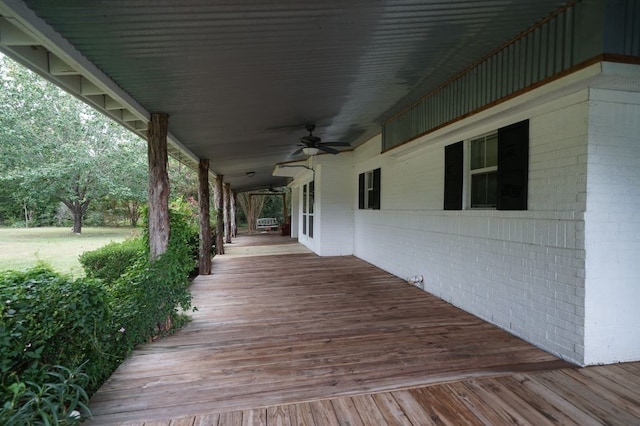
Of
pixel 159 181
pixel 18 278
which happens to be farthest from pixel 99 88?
pixel 18 278

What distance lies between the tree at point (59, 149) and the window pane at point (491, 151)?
46.7ft

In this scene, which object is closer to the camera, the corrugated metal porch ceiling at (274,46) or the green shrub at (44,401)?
the green shrub at (44,401)

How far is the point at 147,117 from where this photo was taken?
12.6 ft

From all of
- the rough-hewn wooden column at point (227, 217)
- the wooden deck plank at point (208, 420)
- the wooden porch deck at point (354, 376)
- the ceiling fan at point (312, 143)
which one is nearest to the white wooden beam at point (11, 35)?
the wooden porch deck at point (354, 376)

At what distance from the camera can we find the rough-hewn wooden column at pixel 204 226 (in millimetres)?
6867

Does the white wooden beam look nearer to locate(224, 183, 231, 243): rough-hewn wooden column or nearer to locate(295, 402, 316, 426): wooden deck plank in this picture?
locate(295, 402, 316, 426): wooden deck plank

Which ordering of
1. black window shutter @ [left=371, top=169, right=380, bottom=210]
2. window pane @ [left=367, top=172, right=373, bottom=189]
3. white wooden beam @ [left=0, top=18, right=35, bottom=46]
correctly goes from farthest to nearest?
window pane @ [left=367, top=172, right=373, bottom=189] → black window shutter @ [left=371, top=169, right=380, bottom=210] → white wooden beam @ [left=0, top=18, right=35, bottom=46]

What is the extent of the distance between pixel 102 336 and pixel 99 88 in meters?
2.25

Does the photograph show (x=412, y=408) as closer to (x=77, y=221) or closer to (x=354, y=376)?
(x=354, y=376)

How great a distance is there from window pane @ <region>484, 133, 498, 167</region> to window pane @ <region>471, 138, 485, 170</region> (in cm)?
9

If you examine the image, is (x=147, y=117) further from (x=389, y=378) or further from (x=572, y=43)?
(x=572, y=43)

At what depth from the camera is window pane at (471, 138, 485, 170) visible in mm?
4234

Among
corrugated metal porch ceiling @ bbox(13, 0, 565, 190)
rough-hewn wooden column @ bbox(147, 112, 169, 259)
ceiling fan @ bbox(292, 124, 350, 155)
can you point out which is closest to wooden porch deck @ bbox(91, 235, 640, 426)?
rough-hewn wooden column @ bbox(147, 112, 169, 259)

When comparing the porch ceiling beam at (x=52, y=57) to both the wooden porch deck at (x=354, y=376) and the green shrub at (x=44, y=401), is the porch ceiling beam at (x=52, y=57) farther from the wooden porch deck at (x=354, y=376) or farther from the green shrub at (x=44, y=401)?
the wooden porch deck at (x=354, y=376)
